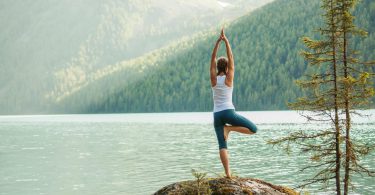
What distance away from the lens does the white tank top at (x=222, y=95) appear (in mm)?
10984

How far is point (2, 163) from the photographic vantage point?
5447 cm

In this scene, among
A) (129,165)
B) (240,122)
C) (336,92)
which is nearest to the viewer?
(240,122)

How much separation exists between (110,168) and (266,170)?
1529 cm

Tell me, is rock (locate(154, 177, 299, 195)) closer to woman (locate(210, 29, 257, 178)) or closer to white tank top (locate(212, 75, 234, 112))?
woman (locate(210, 29, 257, 178))

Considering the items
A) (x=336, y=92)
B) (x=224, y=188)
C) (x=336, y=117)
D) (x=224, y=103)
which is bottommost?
(x=224, y=188)

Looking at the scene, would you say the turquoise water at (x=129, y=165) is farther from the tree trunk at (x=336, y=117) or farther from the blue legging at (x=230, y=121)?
the blue legging at (x=230, y=121)

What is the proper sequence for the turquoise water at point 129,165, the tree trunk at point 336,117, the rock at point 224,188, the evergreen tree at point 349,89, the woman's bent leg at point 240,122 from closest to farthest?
the rock at point 224,188
the woman's bent leg at point 240,122
the evergreen tree at point 349,89
the tree trunk at point 336,117
the turquoise water at point 129,165

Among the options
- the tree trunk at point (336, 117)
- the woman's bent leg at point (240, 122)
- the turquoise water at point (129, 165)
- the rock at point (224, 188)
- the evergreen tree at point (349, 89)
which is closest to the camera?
the rock at point (224, 188)

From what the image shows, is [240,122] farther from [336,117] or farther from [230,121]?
[336,117]

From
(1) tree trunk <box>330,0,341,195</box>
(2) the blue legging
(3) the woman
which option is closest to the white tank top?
(3) the woman

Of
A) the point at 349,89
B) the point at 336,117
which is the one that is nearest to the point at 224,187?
the point at 336,117

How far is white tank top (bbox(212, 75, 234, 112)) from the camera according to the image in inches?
432

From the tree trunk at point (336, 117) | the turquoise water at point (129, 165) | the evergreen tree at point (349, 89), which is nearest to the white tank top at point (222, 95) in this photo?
the evergreen tree at point (349, 89)

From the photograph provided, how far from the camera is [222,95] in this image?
36.1 feet
